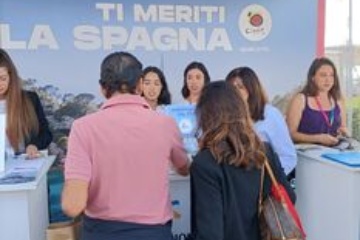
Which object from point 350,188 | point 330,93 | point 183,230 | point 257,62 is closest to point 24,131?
point 183,230

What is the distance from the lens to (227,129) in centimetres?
160

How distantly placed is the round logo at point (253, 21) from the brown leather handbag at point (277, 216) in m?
2.91

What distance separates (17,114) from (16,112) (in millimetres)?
12

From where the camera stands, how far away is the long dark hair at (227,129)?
5.19 feet

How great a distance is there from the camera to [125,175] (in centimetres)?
145

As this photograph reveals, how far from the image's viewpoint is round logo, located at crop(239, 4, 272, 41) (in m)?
4.38

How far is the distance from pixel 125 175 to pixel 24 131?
1.20m

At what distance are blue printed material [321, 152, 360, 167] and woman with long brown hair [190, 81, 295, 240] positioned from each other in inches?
27.3

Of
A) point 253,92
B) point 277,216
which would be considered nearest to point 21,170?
point 277,216

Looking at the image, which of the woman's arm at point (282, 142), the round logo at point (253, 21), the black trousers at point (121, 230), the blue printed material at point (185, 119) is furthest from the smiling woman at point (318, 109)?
the black trousers at point (121, 230)

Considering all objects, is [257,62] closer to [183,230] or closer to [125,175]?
[183,230]

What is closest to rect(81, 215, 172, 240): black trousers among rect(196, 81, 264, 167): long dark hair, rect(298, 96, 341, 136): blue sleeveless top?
rect(196, 81, 264, 167): long dark hair

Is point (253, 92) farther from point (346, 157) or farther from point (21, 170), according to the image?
point (21, 170)

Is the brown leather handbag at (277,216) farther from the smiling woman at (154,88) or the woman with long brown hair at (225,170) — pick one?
the smiling woman at (154,88)
